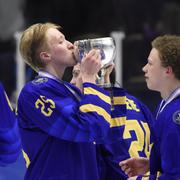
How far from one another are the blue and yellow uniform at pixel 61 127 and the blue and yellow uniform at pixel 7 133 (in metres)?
0.23

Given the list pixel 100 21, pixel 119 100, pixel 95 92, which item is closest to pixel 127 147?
pixel 119 100

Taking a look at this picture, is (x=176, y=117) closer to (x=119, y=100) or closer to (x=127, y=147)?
(x=119, y=100)

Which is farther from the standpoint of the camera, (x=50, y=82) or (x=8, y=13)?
(x=8, y=13)

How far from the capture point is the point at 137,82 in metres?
7.87

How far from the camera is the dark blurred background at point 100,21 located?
772 centimetres

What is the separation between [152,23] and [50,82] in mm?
5004

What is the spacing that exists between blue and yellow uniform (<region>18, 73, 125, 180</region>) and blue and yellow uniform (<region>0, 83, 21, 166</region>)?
0.23 meters

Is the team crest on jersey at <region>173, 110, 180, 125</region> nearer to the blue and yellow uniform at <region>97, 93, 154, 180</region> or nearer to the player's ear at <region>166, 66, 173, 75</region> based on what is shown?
the player's ear at <region>166, 66, 173, 75</region>

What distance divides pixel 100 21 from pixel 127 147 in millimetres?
4461

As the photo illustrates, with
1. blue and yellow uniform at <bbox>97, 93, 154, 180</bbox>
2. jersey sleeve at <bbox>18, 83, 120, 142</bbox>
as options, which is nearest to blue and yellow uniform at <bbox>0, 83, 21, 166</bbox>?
jersey sleeve at <bbox>18, 83, 120, 142</bbox>

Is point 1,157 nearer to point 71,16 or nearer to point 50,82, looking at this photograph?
point 50,82

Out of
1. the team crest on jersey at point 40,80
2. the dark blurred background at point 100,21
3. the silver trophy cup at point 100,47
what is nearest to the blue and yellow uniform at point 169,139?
the silver trophy cup at point 100,47

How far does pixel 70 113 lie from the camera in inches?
112

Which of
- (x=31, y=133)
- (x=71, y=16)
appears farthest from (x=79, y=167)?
(x=71, y=16)
